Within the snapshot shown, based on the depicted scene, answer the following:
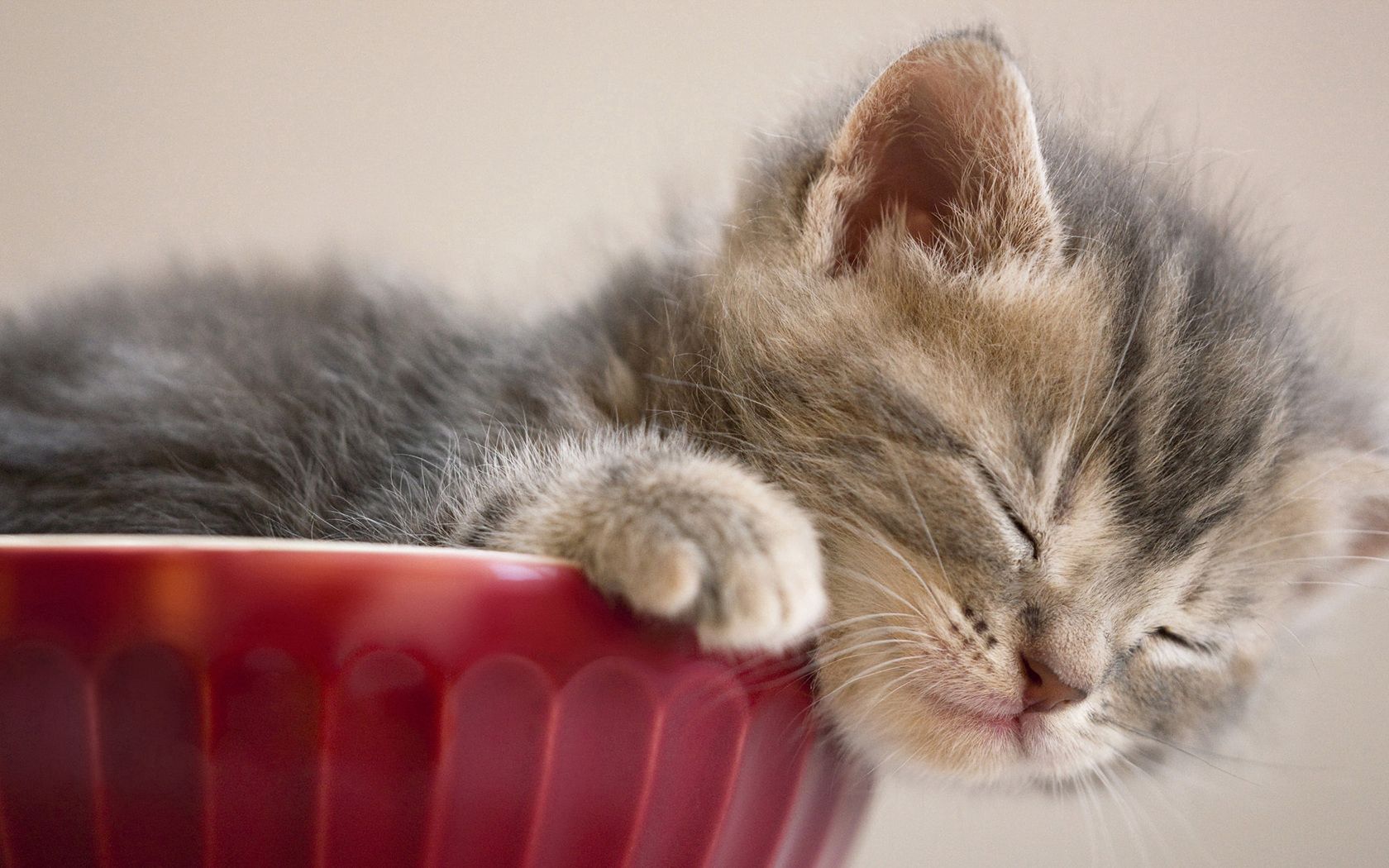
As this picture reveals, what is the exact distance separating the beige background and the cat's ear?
382mm

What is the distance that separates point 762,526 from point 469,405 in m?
0.39

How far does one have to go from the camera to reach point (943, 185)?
3.20 feet

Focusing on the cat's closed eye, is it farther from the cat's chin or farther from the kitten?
the cat's chin

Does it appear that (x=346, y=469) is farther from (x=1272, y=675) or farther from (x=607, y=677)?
(x=1272, y=675)

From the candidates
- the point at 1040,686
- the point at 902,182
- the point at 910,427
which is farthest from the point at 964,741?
the point at 902,182

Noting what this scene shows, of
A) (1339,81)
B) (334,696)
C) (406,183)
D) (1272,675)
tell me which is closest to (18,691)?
(334,696)

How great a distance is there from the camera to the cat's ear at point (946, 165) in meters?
0.87

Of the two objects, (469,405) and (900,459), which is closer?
(900,459)

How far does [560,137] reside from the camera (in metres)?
1.85

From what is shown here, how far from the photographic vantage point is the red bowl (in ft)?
1.60

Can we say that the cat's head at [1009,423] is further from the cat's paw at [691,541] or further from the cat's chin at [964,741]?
the cat's paw at [691,541]

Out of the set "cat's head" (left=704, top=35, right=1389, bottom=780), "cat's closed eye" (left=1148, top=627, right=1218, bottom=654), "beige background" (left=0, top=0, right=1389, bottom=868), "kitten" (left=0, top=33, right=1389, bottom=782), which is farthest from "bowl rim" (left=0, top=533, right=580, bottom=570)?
"beige background" (left=0, top=0, right=1389, bottom=868)

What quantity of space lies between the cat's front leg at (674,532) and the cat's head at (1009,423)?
0.11 m

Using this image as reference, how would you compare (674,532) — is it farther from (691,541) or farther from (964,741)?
(964,741)
